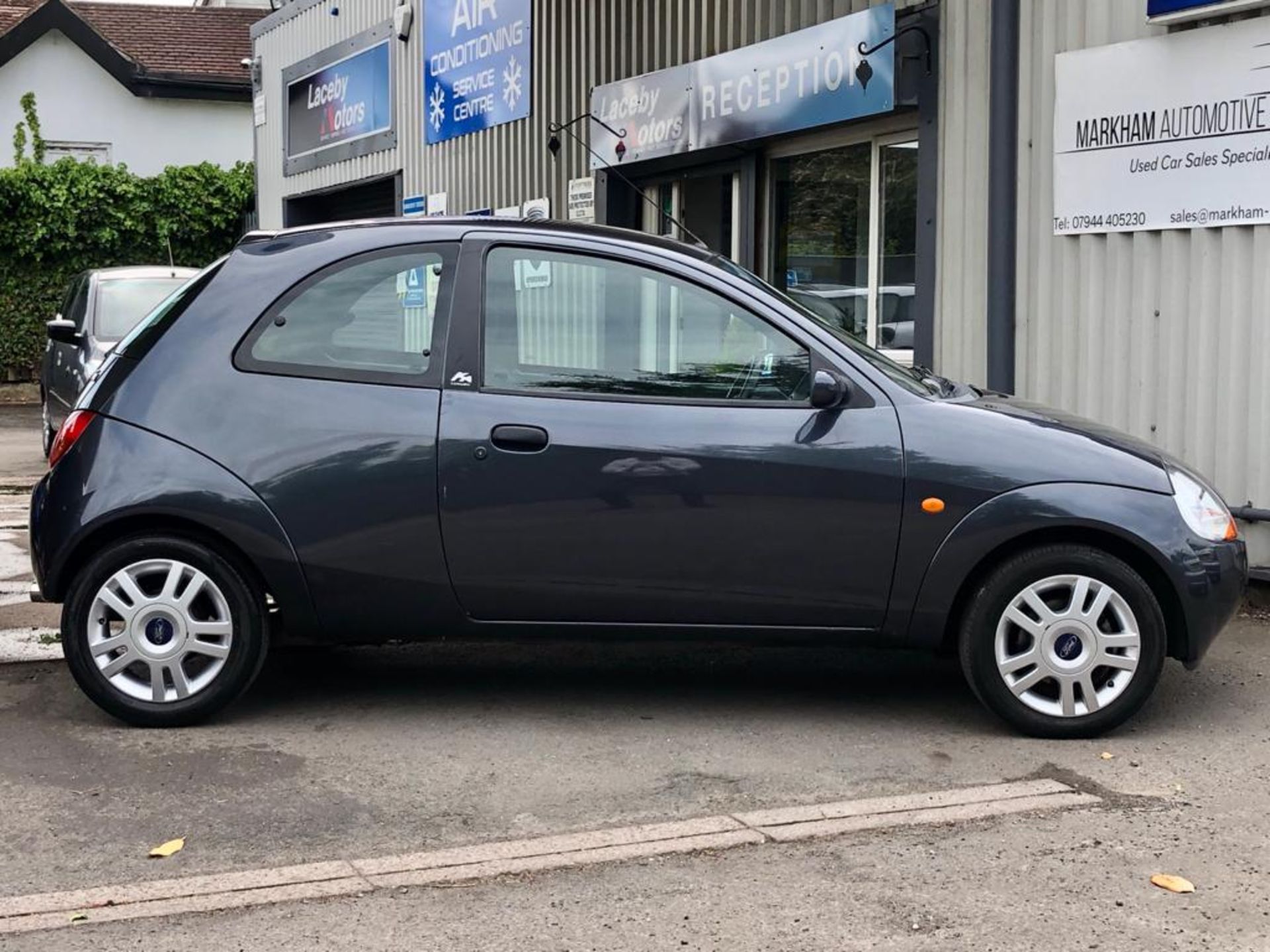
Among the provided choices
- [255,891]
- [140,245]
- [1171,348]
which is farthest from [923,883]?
[140,245]

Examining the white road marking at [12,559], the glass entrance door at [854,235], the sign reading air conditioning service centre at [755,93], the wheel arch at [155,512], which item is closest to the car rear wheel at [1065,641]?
the wheel arch at [155,512]

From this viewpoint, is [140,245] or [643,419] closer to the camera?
[643,419]

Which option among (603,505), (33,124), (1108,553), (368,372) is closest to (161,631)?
(368,372)

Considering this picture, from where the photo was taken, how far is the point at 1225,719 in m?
5.53

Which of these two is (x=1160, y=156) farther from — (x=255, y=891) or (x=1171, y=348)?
(x=255, y=891)

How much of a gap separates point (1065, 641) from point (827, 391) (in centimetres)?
114

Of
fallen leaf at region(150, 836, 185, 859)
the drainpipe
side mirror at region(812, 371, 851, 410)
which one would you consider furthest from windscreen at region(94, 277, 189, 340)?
fallen leaf at region(150, 836, 185, 859)

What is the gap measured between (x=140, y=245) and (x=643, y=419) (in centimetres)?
1951

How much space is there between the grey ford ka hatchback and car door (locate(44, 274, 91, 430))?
721cm

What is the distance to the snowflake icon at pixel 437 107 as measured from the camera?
50.3 ft

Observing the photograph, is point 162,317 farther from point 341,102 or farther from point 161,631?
point 341,102

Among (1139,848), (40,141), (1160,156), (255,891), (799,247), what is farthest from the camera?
(40,141)

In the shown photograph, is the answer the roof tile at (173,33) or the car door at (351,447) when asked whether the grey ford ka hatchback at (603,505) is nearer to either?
the car door at (351,447)

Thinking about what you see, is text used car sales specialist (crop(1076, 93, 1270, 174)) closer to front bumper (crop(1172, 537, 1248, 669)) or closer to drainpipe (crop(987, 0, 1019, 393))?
drainpipe (crop(987, 0, 1019, 393))
